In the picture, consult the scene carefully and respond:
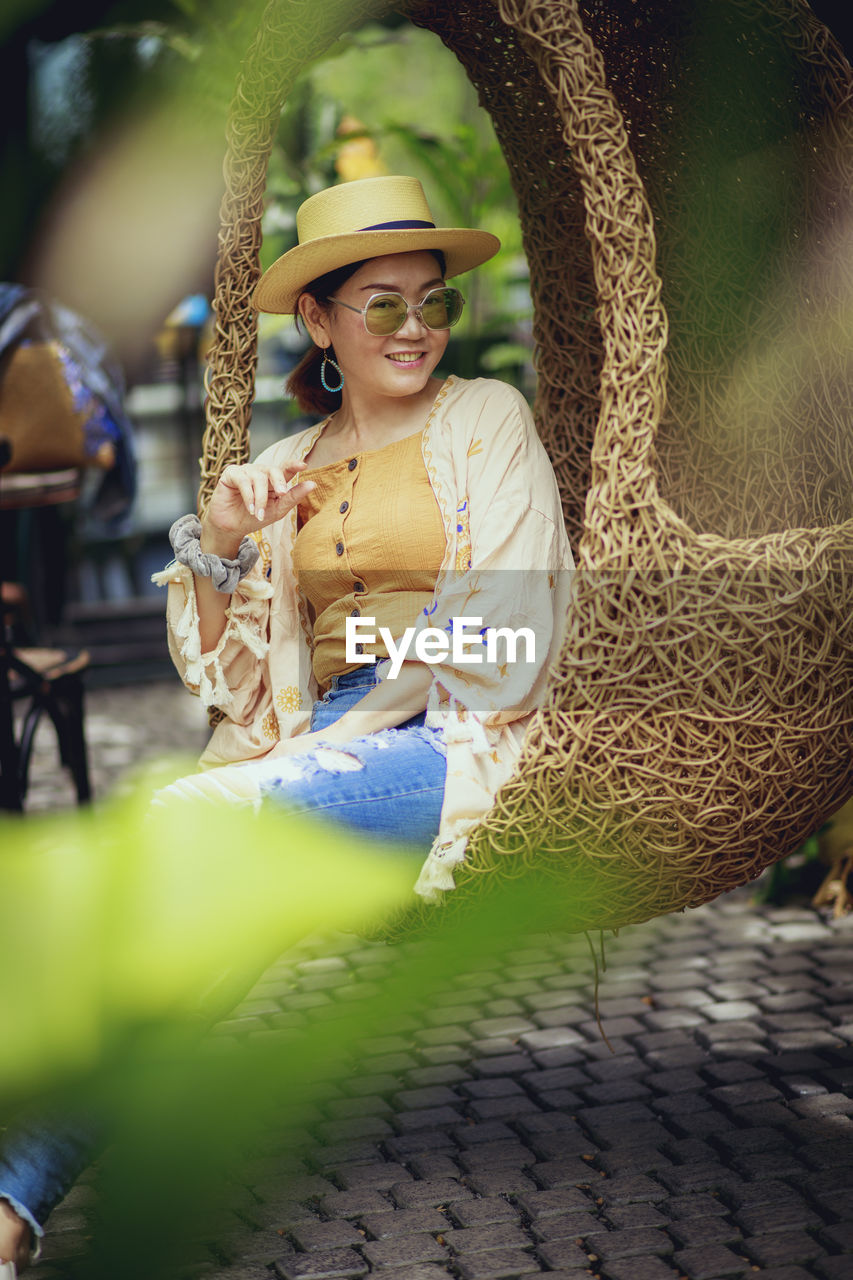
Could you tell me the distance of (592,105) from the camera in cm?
174

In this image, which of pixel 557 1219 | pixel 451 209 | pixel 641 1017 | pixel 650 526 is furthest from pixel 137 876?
pixel 451 209

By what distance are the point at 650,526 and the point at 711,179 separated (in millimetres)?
1015

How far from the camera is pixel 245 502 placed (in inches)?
78.6

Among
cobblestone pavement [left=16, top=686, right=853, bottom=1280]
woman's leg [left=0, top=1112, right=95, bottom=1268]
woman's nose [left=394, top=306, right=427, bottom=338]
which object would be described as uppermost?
woman's nose [left=394, top=306, right=427, bottom=338]

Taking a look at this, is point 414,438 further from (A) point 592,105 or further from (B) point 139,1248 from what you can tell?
(B) point 139,1248

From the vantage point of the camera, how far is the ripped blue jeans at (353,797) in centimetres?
166

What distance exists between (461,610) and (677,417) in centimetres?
73

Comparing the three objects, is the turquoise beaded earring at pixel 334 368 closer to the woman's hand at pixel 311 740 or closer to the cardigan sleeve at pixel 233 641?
the cardigan sleeve at pixel 233 641

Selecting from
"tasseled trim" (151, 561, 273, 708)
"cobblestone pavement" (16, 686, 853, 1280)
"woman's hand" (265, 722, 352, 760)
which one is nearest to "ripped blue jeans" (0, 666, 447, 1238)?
"woman's hand" (265, 722, 352, 760)

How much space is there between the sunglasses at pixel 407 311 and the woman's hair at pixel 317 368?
0.11 meters

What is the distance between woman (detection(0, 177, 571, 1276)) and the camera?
6.31 ft

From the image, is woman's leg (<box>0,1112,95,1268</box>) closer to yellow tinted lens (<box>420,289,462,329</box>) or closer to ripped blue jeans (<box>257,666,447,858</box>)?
ripped blue jeans (<box>257,666,447,858</box>)

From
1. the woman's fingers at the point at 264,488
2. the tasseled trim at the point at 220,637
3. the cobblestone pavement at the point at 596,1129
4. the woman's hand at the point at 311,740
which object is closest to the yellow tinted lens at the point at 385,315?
the woman's fingers at the point at 264,488
